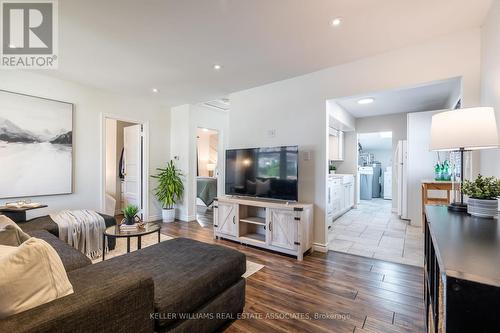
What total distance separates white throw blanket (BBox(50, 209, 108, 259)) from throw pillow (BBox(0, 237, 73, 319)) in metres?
2.18

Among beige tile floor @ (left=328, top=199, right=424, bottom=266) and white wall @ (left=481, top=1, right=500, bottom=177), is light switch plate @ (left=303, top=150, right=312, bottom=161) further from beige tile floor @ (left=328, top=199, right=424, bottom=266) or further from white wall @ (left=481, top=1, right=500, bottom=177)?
white wall @ (left=481, top=1, right=500, bottom=177)

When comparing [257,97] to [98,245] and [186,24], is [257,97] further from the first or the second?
[98,245]

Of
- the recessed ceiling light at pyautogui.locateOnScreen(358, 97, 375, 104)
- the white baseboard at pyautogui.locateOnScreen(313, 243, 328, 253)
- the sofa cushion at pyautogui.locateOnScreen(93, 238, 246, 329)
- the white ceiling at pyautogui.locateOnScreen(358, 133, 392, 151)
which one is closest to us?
the sofa cushion at pyautogui.locateOnScreen(93, 238, 246, 329)

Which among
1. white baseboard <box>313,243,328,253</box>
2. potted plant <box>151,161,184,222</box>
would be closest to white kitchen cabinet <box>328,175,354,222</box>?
white baseboard <box>313,243,328,253</box>

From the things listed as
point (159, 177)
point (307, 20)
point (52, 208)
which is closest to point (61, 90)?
point (52, 208)

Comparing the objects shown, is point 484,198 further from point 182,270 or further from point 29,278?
point 29,278

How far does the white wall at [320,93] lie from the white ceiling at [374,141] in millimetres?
4228

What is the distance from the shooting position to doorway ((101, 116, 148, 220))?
15.6 ft

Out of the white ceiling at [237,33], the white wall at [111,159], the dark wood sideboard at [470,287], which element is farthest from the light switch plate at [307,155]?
the white wall at [111,159]

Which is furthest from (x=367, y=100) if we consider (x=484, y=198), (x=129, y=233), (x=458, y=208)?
(x=129, y=233)

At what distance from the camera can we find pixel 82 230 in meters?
2.81

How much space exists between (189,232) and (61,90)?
10.2 ft

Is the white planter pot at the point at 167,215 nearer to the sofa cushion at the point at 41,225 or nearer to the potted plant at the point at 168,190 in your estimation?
the potted plant at the point at 168,190

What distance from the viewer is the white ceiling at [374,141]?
7.07 meters
